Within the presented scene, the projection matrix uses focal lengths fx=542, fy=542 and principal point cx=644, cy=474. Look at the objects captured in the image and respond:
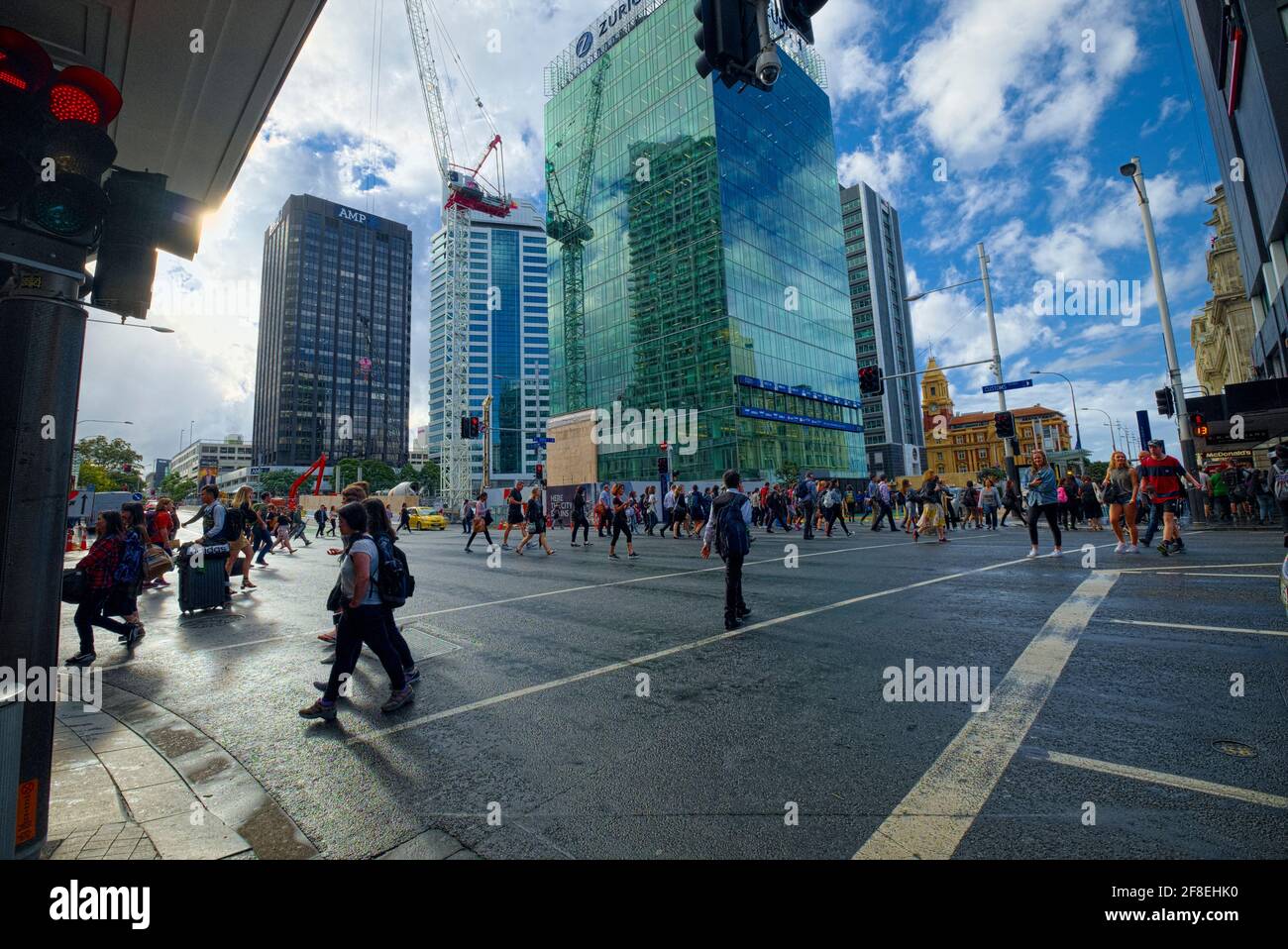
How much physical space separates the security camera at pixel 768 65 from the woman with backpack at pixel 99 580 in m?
7.86

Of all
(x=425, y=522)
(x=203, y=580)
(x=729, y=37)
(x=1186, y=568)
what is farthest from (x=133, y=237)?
(x=425, y=522)

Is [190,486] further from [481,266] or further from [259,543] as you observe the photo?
[259,543]

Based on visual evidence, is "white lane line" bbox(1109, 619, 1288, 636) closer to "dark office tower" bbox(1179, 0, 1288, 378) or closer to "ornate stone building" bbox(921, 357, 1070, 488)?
"dark office tower" bbox(1179, 0, 1288, 378)

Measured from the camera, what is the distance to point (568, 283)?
208 feet

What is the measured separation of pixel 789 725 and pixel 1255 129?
104 feet

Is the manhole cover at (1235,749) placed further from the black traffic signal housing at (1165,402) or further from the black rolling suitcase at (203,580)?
the black traffic signal housing at (1165,402)

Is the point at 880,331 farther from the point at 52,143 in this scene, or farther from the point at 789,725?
the point at 52,143

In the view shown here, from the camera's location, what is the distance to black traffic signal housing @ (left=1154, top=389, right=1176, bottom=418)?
56.2 ft

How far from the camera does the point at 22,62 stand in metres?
2.30

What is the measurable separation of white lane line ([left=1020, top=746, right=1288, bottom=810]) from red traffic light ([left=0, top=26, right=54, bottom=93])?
558 cm

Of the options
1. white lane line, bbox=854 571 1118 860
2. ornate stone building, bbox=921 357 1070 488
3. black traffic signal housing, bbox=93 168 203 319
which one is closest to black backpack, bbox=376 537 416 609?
black traffic signal housing, bbox=93 168 203 319

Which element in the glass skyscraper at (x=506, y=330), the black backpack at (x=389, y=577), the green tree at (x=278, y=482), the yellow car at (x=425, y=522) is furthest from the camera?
the glass skyscraper at (x=506, y=330)

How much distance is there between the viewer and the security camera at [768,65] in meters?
2.55

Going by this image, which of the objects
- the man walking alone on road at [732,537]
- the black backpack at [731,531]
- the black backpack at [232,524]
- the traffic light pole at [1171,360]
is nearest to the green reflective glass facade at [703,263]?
the traffic light pole at [1171,360]
